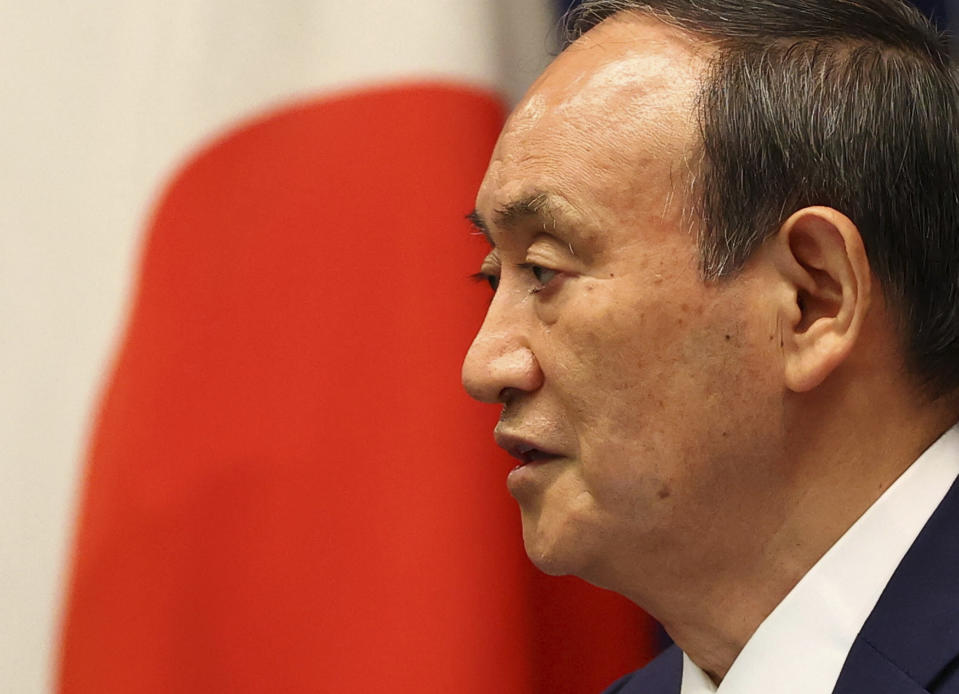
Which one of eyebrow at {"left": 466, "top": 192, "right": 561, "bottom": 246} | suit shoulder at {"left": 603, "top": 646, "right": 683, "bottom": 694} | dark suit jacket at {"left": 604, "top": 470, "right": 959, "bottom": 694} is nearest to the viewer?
dark suit jacket at {"left": 604, "top": 470, "right": 959, "bottom": 694}

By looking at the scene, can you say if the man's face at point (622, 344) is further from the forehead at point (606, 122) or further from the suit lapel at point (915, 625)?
the suit lapel at point (915, 625)

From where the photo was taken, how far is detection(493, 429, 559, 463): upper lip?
1021mm

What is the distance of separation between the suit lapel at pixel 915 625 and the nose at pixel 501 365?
33 centimetres

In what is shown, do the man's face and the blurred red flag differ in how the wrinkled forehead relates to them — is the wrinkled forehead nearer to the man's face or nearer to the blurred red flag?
the man's face

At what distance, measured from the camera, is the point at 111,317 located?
1336mm

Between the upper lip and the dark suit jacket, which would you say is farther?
the upper lip

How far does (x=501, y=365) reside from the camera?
1.02 metres

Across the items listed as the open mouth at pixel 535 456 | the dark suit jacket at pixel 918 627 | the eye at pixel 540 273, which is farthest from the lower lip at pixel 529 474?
the dark suit jacket at pixel 918 627

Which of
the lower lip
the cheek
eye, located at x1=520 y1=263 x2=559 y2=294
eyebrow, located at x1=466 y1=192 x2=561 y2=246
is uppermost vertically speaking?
eyebrow, located at x1=466 y1=192 x2=561 y2=246

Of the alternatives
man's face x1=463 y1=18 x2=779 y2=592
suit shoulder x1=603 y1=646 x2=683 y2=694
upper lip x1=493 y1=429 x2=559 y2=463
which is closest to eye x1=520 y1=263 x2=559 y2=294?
man's face x1=463 y1=18 x2=779 y2=592

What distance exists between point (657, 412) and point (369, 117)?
22.7 inches

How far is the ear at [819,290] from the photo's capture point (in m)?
0.94

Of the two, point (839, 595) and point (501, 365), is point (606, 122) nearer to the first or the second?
point (501, 365)

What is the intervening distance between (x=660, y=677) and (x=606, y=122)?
607 millimetres
